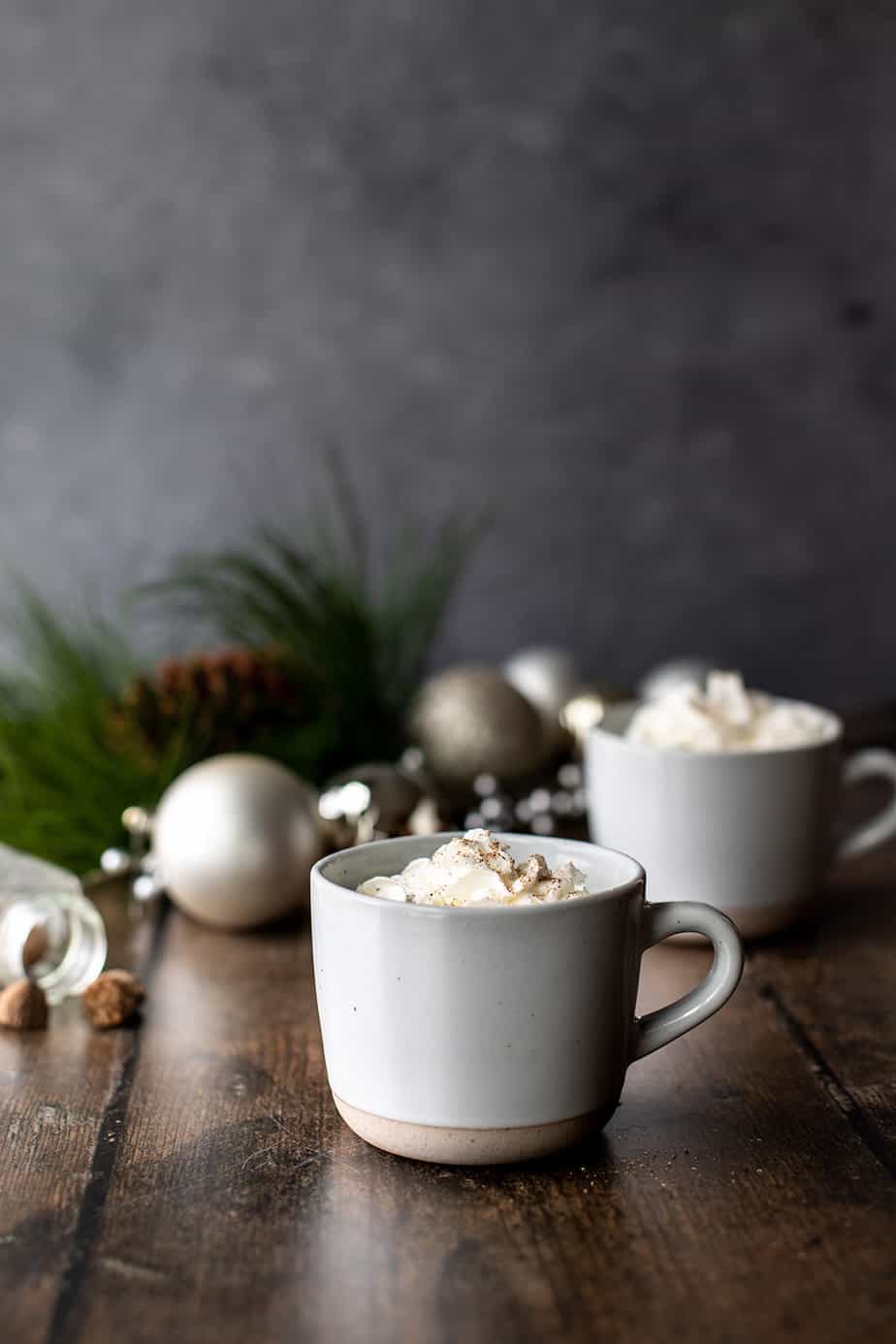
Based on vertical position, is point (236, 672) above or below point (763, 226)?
below

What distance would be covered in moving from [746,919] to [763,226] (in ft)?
4.27

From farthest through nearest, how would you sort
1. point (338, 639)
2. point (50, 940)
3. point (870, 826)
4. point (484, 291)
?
point (484, 291) → point (338, 639) → point (870, 826) → point (50, 940)

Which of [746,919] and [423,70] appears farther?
[423,70]

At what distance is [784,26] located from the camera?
6.14 feet

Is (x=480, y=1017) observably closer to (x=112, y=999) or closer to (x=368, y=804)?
(x=112, y=999)

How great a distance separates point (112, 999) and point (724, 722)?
412 millimetres

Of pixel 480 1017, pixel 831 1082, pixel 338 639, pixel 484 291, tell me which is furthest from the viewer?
pixel 484 291

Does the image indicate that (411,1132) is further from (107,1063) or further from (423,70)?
(423,70)

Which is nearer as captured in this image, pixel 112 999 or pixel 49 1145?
pixel 49 1145

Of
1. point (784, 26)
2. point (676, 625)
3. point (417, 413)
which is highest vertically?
point (784, 26)

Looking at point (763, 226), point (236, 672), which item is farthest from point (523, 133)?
A: point (236, 672)

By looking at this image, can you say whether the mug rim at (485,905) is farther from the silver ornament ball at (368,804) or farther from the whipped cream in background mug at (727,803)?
the silver ornament ball at (368,804)

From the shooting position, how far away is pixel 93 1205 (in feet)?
1.87

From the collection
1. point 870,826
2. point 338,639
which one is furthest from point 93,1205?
point 338,639
